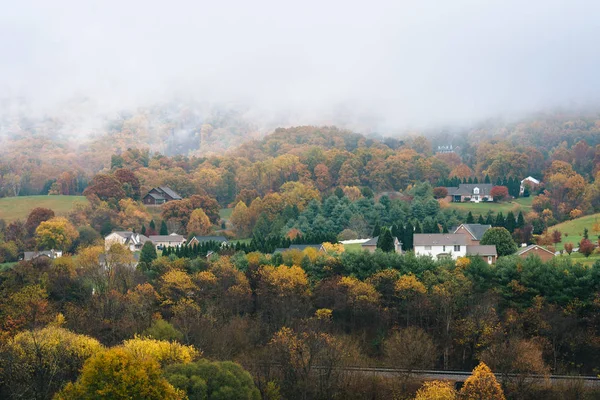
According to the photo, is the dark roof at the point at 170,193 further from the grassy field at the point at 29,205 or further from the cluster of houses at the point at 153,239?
the cluster of houses at the point at 153,239

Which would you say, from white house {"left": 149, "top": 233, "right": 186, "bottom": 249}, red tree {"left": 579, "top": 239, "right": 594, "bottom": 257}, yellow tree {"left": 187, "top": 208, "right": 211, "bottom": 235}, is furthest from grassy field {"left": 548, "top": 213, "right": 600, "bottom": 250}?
white house {"left": 149, "top": 233, "right": 186, "bottom": 249}

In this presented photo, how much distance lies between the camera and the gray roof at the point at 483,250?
164 feet

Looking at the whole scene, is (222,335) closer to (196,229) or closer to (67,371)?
(67,371)

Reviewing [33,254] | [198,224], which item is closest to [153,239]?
[198,224]

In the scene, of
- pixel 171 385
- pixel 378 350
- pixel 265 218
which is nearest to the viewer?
pixel 171 385

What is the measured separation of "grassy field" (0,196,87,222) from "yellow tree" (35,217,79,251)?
556 inches

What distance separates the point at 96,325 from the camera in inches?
1444

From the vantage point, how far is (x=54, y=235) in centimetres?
6488

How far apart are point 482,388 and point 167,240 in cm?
4459

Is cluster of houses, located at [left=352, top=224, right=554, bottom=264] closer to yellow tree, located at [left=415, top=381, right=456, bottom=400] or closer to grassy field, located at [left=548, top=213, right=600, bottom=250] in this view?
grassy field, located at [left=548, top=213, right=600, bottom=250]

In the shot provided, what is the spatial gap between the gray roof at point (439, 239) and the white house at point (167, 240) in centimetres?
2234

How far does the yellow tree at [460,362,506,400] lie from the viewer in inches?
1050

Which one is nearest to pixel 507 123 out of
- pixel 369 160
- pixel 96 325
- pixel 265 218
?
pixel 369 160

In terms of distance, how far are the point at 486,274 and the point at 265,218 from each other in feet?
110
